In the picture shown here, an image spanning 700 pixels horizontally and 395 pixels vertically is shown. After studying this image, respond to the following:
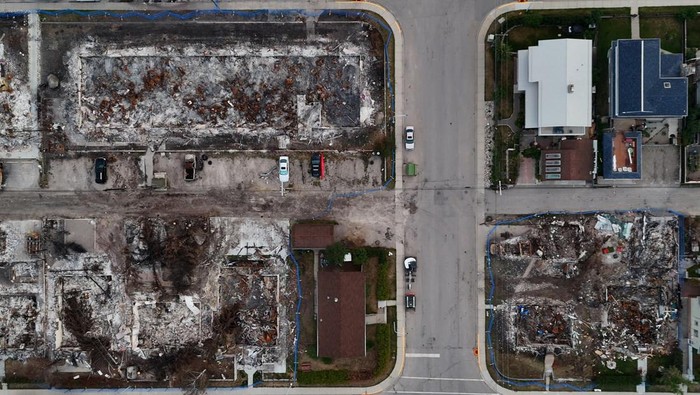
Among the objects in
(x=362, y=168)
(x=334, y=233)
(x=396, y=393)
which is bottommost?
(x=396, y=393)

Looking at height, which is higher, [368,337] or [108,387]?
[368,337]

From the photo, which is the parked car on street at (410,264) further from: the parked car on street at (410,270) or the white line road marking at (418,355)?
the white line road marking at (418,355)

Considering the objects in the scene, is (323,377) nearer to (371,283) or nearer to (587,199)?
(371,283)

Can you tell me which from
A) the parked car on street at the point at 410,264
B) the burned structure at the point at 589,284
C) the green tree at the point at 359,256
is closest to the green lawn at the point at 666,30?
the burned structure at the point at 589,284

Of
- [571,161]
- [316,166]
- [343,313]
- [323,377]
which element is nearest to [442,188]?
[571,161]

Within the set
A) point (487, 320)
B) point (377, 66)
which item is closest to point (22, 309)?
point (377, 66)

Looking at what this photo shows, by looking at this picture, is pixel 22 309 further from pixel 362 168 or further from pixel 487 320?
pixel 487 320
